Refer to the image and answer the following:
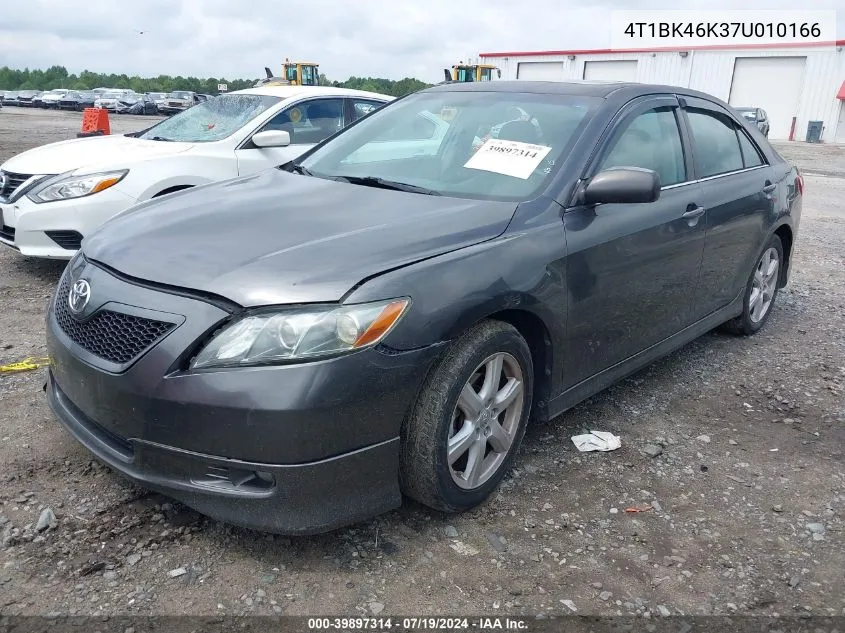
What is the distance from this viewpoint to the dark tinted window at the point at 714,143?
4.06 m

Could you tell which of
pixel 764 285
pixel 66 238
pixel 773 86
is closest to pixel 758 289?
pixel 764 285

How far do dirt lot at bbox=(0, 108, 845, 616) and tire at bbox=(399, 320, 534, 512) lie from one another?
0.17 meters

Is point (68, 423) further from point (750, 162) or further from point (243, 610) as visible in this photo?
point (750, 162)

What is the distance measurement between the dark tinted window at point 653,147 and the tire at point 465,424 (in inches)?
42.6

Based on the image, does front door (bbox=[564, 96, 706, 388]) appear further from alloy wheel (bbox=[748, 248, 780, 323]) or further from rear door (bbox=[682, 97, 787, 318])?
alloy wheel (bbox=[748, 248, 780, 323])

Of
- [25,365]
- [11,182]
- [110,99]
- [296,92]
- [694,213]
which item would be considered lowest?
[25,365]

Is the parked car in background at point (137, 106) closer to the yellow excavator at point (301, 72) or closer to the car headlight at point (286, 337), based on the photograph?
the yellow excavator at point (301, 72)

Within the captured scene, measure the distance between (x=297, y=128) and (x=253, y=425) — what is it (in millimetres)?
4731

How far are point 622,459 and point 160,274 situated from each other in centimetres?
214

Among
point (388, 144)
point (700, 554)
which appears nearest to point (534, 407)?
point (700, 554)

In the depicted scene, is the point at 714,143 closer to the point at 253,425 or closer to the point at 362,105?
the point at 253,425

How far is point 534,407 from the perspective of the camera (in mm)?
3084

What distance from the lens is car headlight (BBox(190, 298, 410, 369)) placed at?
2180mm

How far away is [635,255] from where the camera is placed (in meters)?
3.31
